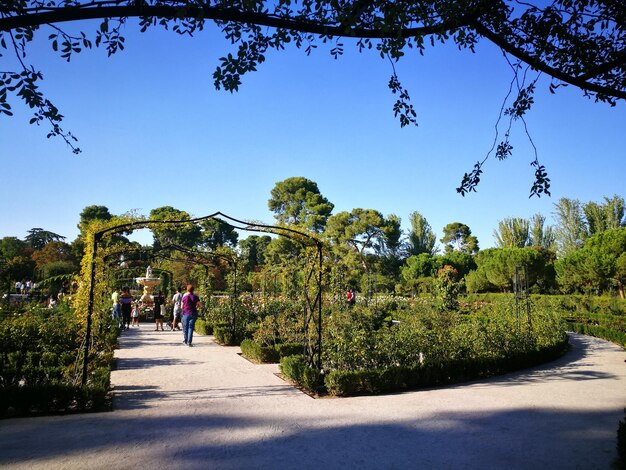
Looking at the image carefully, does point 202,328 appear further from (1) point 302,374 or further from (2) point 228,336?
(1) point 302,374

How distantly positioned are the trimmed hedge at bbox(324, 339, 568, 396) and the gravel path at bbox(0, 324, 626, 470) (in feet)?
0.84

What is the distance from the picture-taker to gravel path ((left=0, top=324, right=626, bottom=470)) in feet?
11.0

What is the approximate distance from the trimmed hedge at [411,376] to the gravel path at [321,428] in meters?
0.26

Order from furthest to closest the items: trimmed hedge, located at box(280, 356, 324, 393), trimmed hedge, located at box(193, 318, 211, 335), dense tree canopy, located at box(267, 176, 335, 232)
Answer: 1. dense tree canopy, located at box(267, 176, 335, 232)
2. trimmed hedge, located at box(193, 318, 211, 335)
3. trimmed hedge, located at box(280, 356, 324, 393)

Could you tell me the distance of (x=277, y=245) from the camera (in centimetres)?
3697

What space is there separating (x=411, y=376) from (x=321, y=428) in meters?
2.30

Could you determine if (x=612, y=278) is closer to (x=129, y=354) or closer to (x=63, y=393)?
(x=129, y=354)

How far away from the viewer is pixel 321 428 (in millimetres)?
4172

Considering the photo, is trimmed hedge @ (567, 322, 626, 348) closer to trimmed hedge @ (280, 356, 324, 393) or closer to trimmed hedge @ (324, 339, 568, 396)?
trimmed hedge @ (324, 339, 568, 396)

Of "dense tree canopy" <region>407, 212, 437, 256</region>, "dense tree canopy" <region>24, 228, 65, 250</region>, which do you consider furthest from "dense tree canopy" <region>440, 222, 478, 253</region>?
"dense tree canopy" <region>24, 228, 65, 250</region>

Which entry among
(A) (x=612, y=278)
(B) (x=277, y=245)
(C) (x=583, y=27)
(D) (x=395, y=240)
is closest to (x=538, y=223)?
(D) (x=395, y=240)

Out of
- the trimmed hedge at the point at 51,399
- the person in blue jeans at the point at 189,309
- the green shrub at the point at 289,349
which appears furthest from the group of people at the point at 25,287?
the trimmed hedge at the point at 51,399

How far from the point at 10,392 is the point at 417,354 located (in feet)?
16.8

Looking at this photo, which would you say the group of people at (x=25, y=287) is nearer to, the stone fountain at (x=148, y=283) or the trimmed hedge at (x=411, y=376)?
the stone fountain at (x=148, y=283)
